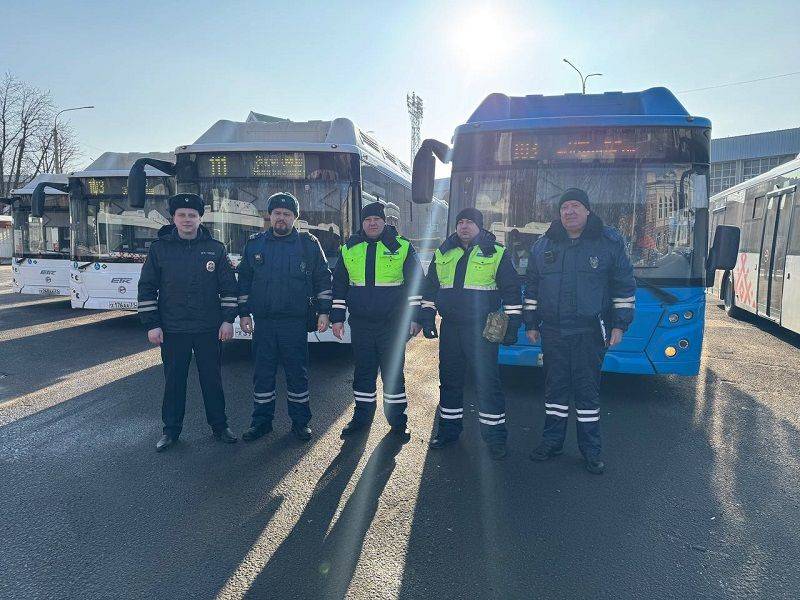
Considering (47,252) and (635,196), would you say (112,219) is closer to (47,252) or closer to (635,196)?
(47,252)

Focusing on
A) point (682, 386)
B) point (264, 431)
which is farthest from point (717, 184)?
point (264, 431)

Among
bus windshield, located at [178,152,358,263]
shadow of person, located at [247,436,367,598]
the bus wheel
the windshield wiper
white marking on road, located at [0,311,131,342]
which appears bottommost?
shadow of person, located at [247,436,367,598]

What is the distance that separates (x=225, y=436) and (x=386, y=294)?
1836 mm

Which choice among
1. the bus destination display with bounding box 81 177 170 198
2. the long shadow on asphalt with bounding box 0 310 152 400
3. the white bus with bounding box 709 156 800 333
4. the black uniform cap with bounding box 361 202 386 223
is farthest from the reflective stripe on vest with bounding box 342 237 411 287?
the bus destination display with bounding box 81 177 170 198

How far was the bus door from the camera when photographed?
32.0 feet

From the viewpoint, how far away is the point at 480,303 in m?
4.43

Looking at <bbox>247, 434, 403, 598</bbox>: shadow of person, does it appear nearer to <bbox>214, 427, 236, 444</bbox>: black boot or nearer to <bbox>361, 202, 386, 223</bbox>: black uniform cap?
<bbox>214, 427, 236, 444</bbox>: black boot

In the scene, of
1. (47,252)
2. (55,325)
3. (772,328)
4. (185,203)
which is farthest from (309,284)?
(47,252)

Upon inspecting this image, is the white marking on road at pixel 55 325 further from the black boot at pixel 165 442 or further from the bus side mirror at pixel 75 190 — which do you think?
the black boot at pixel 165 442

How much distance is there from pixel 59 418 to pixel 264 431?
214cm

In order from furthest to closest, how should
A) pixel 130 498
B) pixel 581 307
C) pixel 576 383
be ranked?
pixel 576 383
pixel 581 307
pixel 130 498

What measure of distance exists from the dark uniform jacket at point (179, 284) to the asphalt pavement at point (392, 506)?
1.08 m

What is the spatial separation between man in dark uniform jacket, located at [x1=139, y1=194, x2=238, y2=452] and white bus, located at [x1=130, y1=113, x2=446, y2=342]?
8.79 ft

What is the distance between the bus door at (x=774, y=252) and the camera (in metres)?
9.74
